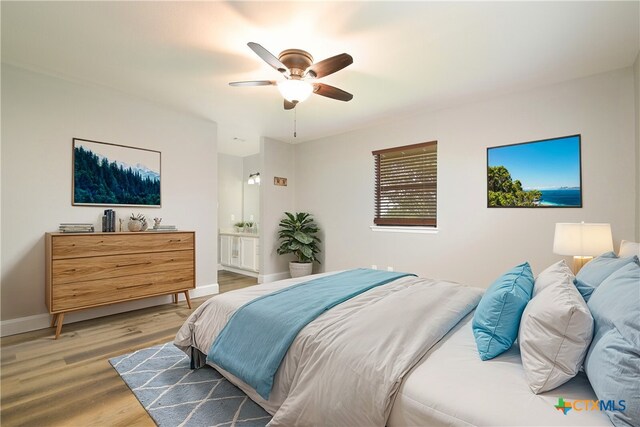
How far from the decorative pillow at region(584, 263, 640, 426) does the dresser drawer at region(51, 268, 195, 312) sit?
12.0 ft

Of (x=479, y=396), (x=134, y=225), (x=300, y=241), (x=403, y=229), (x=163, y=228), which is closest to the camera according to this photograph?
(x=479, y=396)

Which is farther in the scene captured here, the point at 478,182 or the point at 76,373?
the point at 478,182

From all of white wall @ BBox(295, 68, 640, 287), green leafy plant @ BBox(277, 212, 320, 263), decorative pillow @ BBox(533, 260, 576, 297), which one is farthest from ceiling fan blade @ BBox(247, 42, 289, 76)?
green leafy plant @ BBox(277, 212, 320, 263)

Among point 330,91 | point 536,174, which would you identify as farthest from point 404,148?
point 330,91

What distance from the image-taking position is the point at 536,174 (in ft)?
10.5

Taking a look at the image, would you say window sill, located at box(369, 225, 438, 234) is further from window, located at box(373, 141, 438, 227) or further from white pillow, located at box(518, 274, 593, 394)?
→ white pillow, located at box(518, 274, 593, 394)

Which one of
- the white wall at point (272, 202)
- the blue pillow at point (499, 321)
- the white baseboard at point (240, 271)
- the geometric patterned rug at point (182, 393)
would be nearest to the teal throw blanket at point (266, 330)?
the geometric patterned rug at point (182, 393)

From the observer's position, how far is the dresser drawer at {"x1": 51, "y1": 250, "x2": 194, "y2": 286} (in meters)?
2.76

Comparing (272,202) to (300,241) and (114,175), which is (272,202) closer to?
(300,241)

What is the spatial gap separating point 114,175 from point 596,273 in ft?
14.2

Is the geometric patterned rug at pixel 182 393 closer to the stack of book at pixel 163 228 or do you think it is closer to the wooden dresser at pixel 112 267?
the wooden dresser at pixel 112 267

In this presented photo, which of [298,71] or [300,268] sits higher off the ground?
[298,71]

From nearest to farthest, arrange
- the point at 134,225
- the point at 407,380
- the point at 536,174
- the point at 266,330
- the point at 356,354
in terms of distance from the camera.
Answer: the point at 407,380 < the point at 356,354 < the point at 266,330 < the point at 536,174 < the point at 134,225

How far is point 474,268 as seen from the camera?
11.8 ft
